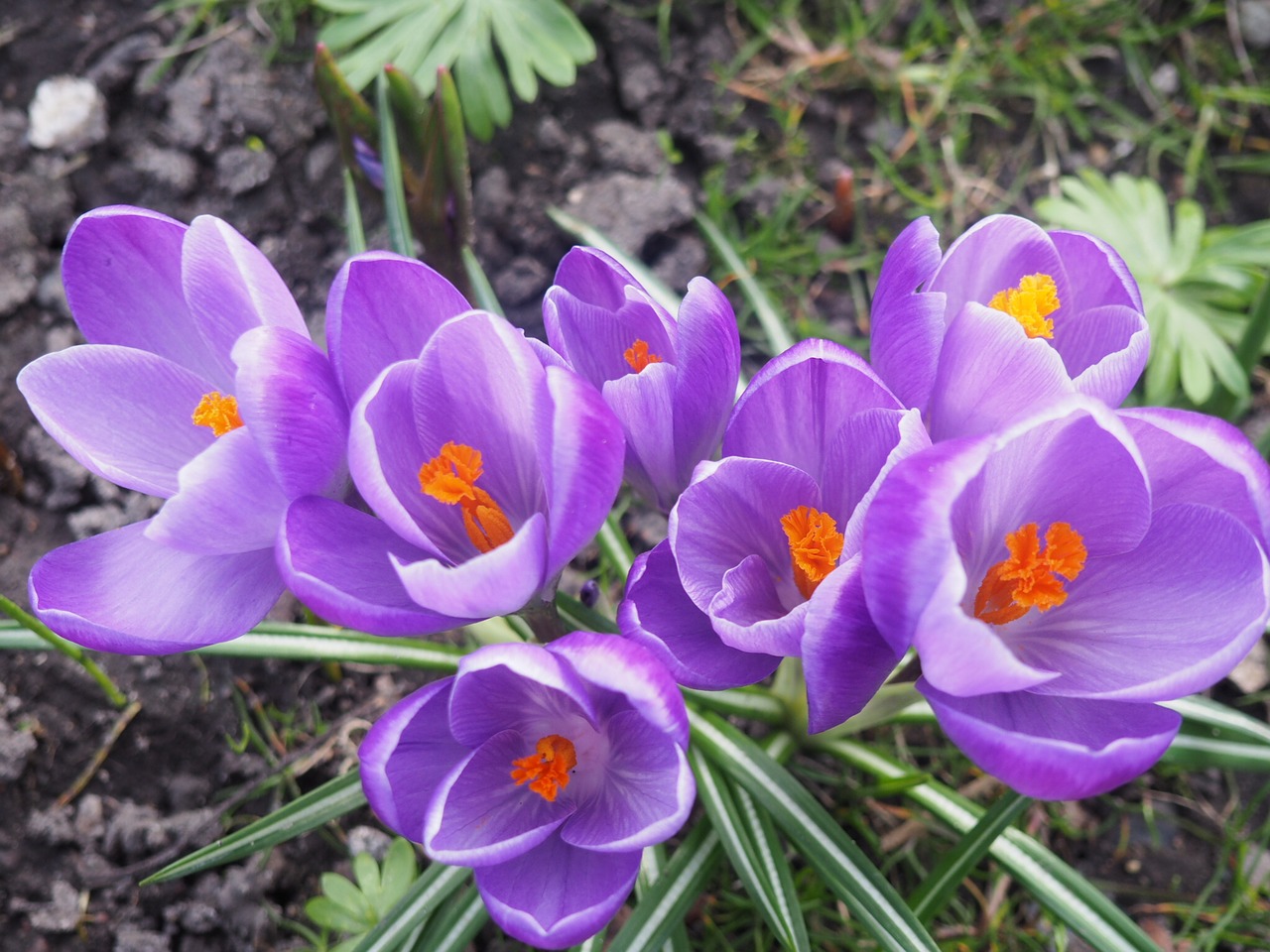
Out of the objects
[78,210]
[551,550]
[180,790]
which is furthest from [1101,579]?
[78,210]

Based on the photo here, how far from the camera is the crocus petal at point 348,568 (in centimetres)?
110

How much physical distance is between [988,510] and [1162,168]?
7.56 feet

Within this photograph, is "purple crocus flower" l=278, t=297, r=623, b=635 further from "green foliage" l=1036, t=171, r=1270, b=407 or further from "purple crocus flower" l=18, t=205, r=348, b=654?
"green foliage" l=1036, t=171, r=1270, b=407

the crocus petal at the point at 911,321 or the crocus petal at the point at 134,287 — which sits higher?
the crocus petal at the point at 134,287

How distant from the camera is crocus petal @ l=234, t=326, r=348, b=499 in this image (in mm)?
1130

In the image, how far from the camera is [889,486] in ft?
3.39

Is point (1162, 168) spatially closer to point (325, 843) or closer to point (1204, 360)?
point (1204, 360)

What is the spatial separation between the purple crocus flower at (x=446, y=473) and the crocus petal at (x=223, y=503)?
0.17ft

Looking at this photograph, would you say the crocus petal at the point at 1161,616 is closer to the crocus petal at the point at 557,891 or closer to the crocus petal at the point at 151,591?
the crocus petal at the point at 557,891

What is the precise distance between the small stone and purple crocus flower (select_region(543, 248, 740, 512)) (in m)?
1.95

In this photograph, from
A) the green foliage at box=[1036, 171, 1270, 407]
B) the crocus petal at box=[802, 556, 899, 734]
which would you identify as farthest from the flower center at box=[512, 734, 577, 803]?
the green foliage at box=[1036, 171, 1270, 407]

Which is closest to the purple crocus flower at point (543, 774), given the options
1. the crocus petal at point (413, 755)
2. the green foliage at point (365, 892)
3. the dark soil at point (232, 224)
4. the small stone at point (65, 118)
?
the crocus petal at point (413, 755)

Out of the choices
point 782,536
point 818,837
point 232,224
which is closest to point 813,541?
point 782,536

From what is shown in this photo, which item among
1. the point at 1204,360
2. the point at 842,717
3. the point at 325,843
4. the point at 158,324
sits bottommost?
the point at 325,843
